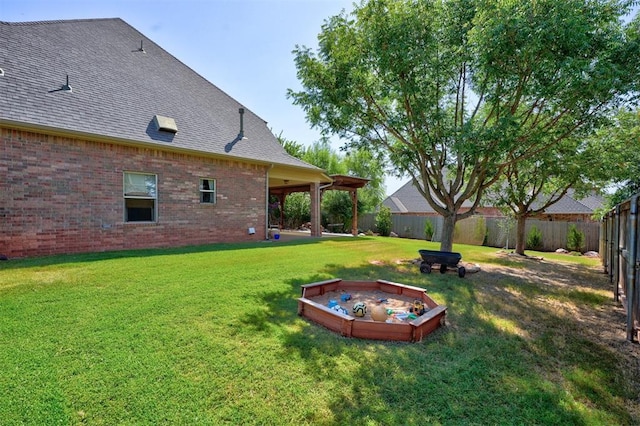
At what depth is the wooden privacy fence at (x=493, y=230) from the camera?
51.7ft

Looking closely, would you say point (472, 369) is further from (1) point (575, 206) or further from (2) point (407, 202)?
(2) point (407, 202)

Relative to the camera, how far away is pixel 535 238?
17047mm

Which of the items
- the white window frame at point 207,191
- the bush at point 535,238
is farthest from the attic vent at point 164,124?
the bush at point 535,238

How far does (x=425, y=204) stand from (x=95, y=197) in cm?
2527

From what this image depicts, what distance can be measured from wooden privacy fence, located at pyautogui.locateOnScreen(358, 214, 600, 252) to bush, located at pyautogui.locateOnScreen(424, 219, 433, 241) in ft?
0.48

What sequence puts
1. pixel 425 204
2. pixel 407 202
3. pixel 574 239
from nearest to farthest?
pixel 574 239, pixel 425 204, pixel 407 202

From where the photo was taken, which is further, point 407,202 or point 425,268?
point 407,202

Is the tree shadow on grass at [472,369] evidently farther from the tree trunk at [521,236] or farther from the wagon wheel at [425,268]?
the tree trunk at [521,236]

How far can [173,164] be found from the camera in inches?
411

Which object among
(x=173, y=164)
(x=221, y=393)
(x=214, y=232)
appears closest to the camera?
(x=221, y=393)

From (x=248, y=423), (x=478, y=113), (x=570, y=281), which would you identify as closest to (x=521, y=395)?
(x=248, y=423)

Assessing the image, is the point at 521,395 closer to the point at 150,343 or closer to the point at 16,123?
the point at 150,343

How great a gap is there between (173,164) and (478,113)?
→ 34.3 ft

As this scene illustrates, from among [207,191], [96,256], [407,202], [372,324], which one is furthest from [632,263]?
[407,202]
